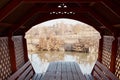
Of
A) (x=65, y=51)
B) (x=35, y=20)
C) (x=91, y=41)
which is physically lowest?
(x=65, y=51)

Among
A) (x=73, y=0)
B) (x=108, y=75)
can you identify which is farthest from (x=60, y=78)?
(x=73, y=0)

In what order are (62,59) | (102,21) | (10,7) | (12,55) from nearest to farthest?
(10,7), (102,21), (12,55), (62,59)

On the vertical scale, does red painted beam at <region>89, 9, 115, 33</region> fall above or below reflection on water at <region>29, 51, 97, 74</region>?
above

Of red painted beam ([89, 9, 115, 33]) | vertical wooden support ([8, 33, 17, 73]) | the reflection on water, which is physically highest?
red painted beam ([89, 9, 115, 33])

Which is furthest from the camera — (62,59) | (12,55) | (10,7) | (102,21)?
(62,59)

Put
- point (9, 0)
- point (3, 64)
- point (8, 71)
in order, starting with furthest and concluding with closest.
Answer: point (8, 71) < point (3, 64) < point (9, 0)

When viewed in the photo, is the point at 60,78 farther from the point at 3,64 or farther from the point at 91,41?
the point at 91,41

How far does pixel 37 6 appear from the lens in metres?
5.44

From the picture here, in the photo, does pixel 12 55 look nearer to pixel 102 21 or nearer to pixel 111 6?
pixel 102 21

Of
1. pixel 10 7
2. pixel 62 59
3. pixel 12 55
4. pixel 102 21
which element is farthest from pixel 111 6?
pixel 62 59

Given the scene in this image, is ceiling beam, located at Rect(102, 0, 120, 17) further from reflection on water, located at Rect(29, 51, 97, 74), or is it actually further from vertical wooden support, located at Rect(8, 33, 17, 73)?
reflection on water, located at Rect(29, 51, 97, 74)

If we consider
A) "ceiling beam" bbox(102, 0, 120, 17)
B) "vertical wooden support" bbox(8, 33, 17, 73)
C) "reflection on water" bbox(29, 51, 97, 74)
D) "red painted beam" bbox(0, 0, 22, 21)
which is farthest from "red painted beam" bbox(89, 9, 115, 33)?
"reflection on water" bbox(29, 51, 97, 74)

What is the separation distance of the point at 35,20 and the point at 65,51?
40.1ft

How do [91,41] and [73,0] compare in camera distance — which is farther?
[91,41]
